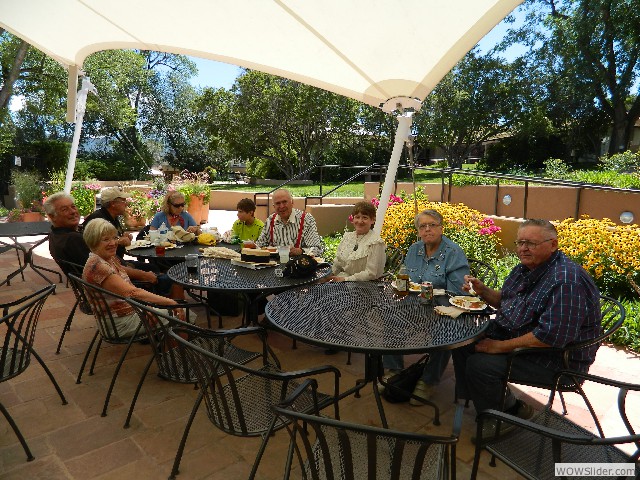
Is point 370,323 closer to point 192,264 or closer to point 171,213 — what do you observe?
point 192,264

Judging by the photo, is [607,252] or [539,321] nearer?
[539,321]

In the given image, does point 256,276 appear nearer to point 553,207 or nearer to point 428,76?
point 428,76

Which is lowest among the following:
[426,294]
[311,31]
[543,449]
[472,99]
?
[543,449]

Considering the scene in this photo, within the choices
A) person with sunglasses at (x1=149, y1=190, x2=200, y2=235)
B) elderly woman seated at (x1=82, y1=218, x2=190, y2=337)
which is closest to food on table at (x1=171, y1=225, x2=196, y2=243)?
person with sunglasses at (x1=149, y1=190, x2=200, y2=235)

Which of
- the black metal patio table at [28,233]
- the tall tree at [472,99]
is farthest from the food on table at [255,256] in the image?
the tall tree at [472,99]

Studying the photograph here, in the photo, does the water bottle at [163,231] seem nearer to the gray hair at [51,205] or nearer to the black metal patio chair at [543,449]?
the gray hair at [51,205]

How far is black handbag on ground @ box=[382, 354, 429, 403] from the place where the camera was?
2.65 meters

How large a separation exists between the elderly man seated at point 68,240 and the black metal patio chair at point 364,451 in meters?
2.25

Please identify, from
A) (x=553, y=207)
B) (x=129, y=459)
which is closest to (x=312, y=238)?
(x=129, y=459)

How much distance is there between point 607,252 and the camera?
168 inches

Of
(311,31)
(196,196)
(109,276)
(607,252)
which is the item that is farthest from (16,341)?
(196,196)

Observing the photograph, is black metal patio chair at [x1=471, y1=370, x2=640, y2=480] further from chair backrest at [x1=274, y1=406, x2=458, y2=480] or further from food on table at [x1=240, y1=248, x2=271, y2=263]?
food on table at [x1=240, y1=248, x2=271, y2=263]

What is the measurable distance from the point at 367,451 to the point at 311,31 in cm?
335

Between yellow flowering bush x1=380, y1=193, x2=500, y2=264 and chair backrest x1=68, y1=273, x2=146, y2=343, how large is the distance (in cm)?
328
